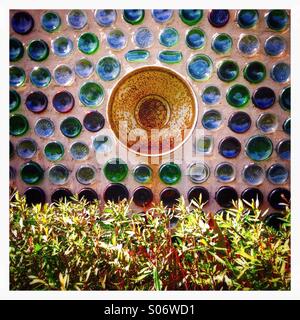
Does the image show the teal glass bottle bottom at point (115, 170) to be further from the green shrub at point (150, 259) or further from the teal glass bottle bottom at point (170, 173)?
the green shrub at point (150, 259)

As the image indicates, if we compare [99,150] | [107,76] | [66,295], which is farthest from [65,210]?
[107,76]

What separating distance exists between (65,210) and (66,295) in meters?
0.39

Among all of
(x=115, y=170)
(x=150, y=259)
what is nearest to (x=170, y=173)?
(x=115, y=170)

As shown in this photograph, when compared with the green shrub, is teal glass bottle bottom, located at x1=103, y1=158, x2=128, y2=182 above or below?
above

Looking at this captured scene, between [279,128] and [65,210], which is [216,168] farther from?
[65,210]

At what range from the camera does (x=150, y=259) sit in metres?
1.12

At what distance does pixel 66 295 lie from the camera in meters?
1.08

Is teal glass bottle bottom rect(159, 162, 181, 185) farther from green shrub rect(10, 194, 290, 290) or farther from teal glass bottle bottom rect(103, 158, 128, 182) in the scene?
green shrub rect(10, 194, 290, 290)

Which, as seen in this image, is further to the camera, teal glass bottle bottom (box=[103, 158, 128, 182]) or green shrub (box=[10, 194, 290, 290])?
teal glass bottle bottom (box=[103, 158, 128, 182])

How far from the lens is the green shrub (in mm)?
1067

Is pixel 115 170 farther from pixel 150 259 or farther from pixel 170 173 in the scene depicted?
pixel 150 259

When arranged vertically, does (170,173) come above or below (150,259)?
above

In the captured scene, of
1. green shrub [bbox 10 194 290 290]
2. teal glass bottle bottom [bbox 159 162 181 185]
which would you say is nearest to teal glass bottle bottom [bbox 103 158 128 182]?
teal glass bottle bottom [bbox 159 162 181 185]
